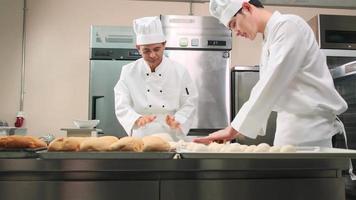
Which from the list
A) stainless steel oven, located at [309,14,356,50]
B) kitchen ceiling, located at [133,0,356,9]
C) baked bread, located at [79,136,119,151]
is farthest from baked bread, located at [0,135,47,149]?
kitchen ceiling, located at [133,0,356,9]

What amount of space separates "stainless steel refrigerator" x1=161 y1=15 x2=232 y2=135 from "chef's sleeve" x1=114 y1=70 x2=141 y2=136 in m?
0.79

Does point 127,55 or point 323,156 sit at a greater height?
point 127,55

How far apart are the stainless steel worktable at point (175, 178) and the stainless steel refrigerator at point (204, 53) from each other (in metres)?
2.12

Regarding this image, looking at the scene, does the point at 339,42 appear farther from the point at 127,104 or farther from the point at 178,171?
the point at 178,171

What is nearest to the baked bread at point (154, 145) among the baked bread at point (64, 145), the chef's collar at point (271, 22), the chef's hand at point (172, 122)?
the baked bread at point (64, 145)

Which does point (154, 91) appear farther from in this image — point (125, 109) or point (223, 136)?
point (223, 136)

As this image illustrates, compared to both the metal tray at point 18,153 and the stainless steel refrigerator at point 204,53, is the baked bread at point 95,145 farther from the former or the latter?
the stainless steel refrigerator at point 204,53

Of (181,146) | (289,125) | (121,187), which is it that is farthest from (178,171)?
(289,125)

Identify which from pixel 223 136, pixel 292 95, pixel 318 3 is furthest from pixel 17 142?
pixel 318 3

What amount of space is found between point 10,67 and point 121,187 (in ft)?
9.45

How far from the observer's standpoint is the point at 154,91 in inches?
99.4

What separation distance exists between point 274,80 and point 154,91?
3.93 ft

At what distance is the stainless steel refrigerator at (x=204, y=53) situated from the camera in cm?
319

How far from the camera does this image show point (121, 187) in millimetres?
986
